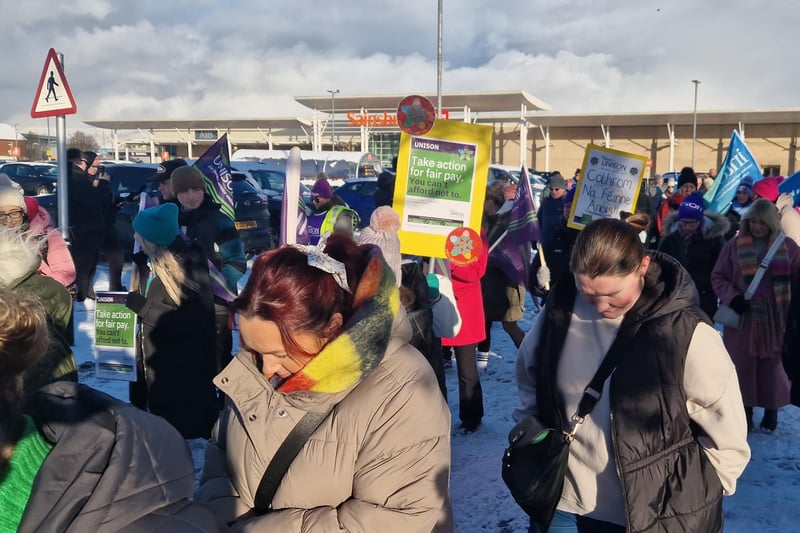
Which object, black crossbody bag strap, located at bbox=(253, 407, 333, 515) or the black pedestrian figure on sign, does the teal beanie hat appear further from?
the black pedestrian figure on sign

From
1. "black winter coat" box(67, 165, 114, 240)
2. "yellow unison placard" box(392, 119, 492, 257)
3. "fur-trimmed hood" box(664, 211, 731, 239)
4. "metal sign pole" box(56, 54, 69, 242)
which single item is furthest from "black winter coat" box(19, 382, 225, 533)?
"black winter coat" box(67, 165, 114, 240)

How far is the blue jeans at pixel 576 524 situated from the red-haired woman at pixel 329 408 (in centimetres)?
81

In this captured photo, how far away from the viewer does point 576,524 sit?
2510 millimetres

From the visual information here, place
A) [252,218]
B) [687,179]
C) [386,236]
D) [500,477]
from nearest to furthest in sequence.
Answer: [386,236] → [500,477] → [687,179] → [252,218]

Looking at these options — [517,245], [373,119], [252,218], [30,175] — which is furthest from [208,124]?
[517,245]

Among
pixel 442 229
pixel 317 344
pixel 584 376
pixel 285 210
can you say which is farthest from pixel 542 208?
pixel 317 344

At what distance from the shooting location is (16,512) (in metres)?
1.20

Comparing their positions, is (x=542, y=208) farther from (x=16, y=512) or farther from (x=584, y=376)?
(x=16, y=512)

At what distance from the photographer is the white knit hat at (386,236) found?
3.92 meters

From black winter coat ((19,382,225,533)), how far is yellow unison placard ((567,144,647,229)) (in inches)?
209

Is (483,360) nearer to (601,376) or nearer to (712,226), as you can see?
(712,226)

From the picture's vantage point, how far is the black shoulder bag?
2.32 meters

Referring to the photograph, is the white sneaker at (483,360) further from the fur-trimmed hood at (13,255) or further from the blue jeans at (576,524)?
the fur-trimmed hood at (13,255)

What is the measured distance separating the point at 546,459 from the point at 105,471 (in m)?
1.57
